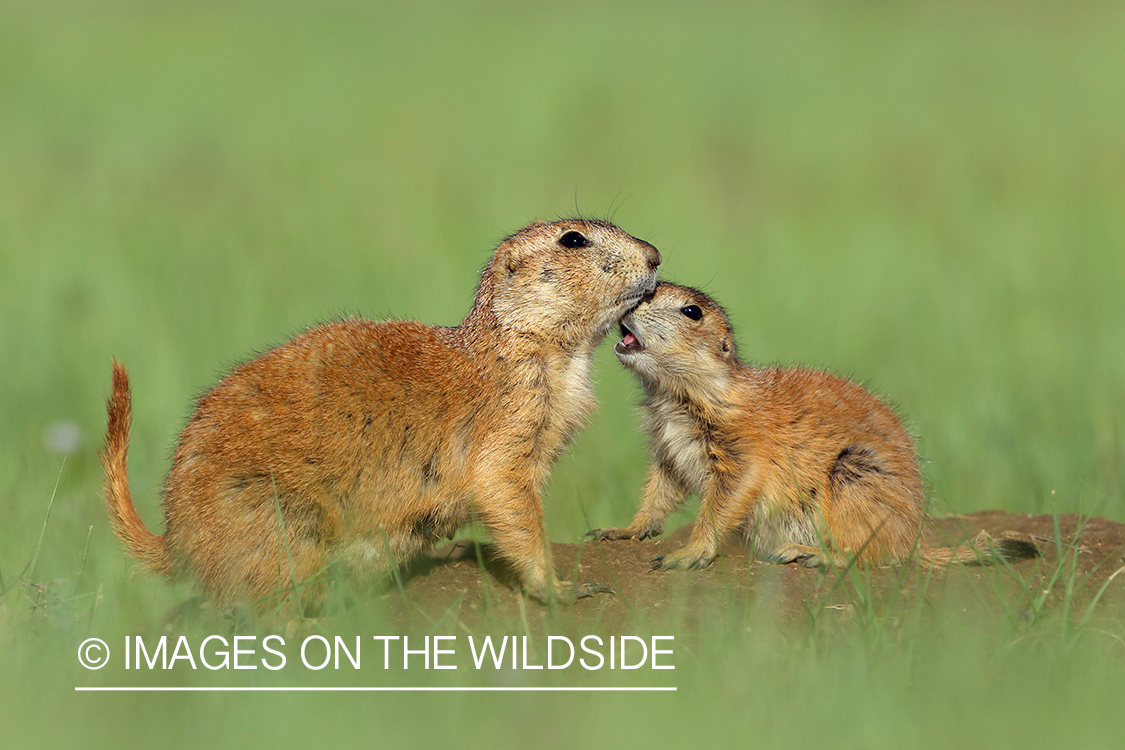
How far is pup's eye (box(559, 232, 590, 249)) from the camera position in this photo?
6062 millimetres

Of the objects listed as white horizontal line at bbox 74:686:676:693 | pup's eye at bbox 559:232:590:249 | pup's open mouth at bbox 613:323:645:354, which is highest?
pup's eye at bbox 559:232:590:249

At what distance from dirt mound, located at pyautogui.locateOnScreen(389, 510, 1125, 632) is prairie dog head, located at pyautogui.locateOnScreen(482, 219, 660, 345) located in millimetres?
1141

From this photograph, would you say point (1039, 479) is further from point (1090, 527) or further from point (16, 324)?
point (16, 324)

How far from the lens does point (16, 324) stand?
10375 mm

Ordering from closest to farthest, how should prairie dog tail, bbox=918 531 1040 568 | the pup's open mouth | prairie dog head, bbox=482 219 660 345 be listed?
prairie dog head, bbox=482 219 660 345 < prairie dog tail, bbox=918 531 1040 568 < the pup's open mouth

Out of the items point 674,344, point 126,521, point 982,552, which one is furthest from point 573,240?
point 982,552

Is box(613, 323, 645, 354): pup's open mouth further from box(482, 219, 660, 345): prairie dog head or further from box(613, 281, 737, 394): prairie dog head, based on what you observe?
box(482, 219, 660, 345): prairie dog head

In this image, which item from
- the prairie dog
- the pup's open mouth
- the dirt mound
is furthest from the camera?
the pup's open mouth

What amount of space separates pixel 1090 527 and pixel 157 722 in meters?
5.14
